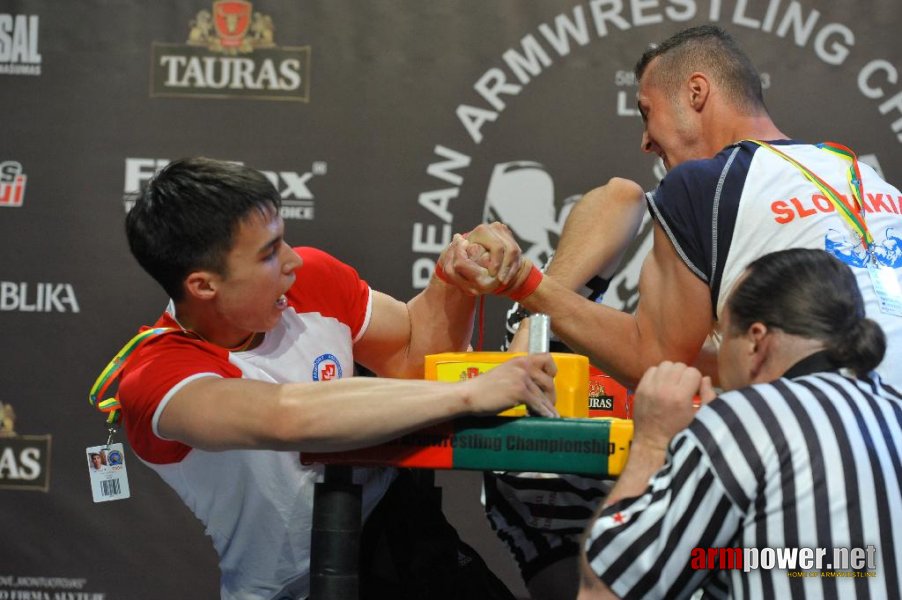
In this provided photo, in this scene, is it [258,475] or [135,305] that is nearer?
[258,475]

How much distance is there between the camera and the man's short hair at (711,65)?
232 centimetres

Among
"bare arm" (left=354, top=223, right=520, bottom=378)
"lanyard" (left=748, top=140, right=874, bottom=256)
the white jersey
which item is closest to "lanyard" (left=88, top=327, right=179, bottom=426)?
"bare arm" (left=354, top=223, right=520, bottom=378)

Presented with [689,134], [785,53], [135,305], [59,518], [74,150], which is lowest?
[59,518]

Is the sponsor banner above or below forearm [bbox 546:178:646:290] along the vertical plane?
below

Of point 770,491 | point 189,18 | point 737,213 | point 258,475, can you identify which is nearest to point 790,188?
point 737,213

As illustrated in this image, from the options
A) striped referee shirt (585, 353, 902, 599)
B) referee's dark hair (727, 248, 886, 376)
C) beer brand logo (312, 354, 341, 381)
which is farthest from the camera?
beer brand logo (312, 354, 341, 381)

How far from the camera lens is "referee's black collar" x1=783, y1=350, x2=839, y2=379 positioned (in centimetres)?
142

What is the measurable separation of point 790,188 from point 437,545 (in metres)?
0.93

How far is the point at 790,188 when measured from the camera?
1.97 m

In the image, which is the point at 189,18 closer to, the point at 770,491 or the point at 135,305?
the point at 135,305

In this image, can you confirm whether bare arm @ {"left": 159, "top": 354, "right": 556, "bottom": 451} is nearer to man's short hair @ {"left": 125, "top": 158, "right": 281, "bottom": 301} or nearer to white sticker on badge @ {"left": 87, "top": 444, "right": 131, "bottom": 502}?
man's short hair @ {"left": 125, "top": 158, "right": 281, "bottom": 301}

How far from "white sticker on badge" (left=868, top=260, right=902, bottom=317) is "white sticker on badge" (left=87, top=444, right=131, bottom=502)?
144 centimetres

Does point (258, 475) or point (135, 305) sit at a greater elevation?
point (135, 305)

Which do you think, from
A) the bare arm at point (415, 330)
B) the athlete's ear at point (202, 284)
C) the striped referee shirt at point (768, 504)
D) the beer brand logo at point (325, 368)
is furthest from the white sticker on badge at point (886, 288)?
the athlete's ear at point (202, 284)
